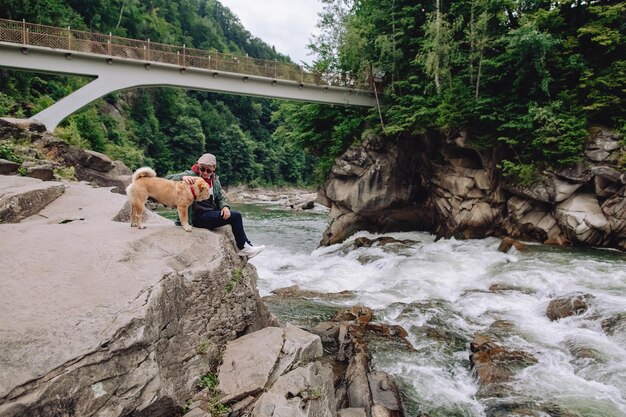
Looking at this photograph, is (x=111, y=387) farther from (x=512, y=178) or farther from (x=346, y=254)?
(x=512, y=178)

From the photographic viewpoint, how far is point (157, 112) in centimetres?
6612

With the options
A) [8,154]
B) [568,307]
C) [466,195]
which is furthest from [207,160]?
[466,195]

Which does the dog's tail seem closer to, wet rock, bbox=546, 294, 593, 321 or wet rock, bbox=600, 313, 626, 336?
wet rock, bbox=546, 294, 593, 321

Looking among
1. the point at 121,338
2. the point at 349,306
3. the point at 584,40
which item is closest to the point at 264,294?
the point at 349,306

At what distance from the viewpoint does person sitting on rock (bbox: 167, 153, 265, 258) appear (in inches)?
243

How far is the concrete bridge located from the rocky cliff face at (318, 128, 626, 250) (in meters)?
4.66

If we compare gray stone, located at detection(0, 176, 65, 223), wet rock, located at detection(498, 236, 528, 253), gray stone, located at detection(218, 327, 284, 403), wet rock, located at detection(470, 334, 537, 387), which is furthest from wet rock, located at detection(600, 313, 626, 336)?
gray stone, located at detection(0, 176, 65, 223)

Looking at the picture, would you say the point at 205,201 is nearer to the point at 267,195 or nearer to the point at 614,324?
the point at 614,324

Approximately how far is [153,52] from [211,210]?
16.6 m

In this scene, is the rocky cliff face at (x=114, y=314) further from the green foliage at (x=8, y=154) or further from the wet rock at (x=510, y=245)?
the wet rock at (x=510, y=245)

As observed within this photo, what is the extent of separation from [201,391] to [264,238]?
20686 mm

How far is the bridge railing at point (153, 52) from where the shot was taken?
1689 centimetres

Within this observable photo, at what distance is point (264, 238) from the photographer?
2505 centimetres

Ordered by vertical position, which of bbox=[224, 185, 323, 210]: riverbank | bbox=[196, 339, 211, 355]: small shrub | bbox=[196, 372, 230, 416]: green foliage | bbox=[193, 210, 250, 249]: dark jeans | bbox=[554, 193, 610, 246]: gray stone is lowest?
bbox=[224, 185, 323, 210]: riverbank
